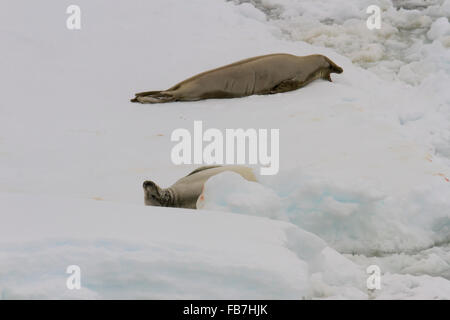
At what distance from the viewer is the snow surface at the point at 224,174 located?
2.48m

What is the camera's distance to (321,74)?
5.92 m

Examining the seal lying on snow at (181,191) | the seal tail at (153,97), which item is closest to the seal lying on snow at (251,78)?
the seal tail at (153,97)

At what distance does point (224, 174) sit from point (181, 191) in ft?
1.69

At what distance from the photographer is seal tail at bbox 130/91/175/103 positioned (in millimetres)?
5526

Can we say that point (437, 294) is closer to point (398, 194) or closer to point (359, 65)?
point (398, 194)

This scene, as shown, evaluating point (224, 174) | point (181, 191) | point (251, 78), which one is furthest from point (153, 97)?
point (224, 174)

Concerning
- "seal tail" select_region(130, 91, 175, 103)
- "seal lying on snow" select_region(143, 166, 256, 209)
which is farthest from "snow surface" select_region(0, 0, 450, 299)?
"seal lying on snow" select_region(143, 166, 256, 209)

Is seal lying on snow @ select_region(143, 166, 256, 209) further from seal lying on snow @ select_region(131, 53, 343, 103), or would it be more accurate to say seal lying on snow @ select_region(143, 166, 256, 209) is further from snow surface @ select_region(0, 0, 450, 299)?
seal lying on snow @ select_region(131, 53, 343, 103)

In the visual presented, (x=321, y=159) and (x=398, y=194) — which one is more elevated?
(x=321, y=159)

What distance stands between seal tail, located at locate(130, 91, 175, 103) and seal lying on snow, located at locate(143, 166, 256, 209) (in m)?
1.68

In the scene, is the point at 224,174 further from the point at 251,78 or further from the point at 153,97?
the point at 251,78

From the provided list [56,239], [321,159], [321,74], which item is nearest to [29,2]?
[321,74]

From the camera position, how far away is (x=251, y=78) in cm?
570

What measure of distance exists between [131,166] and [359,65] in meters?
2.55
